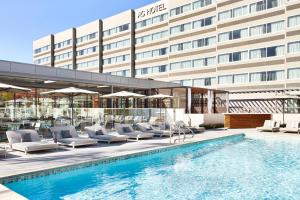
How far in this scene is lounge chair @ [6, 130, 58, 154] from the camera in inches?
479

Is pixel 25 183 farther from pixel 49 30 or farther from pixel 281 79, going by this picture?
pixel 49 30

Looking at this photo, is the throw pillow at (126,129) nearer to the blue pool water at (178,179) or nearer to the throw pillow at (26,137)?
the blue pool water at (178,179)

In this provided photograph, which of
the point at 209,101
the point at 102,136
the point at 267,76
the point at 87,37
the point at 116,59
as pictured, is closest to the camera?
the point at 102,136

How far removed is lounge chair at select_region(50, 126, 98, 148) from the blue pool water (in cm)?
304

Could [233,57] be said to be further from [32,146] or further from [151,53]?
[32,146]

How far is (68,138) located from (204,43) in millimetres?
35700

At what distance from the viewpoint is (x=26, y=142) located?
12.8 metres

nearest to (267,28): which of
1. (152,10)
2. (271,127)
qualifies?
(271,127)

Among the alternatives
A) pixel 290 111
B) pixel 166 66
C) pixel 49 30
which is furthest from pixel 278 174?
pixel 49 30

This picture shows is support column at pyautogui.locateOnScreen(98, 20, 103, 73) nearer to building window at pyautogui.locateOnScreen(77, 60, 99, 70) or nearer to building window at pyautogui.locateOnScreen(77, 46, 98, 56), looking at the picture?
Answer: building window at pyautogui.locateOnScreen(77, 60, 99, 70)

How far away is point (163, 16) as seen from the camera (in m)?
53.4

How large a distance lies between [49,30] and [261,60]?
58.3 meters

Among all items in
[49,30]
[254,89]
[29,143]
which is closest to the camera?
[29,143]

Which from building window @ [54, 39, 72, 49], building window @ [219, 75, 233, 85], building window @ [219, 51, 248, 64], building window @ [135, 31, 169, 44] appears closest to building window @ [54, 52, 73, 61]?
building window @ [54, 39, 72, 49]
